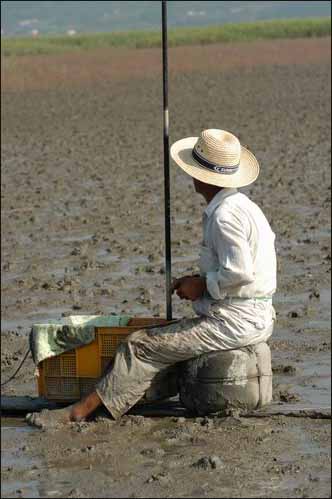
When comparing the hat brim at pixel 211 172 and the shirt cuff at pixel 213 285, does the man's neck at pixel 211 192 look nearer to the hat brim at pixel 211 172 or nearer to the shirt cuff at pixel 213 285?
the hat brim at pixel 211 172

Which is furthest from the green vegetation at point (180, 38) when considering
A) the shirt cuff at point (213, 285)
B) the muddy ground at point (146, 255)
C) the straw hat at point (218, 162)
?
the shirt cuff at point (213, 285)

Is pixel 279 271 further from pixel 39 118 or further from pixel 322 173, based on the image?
pixel 39 118

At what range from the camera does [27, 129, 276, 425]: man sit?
6.23 m

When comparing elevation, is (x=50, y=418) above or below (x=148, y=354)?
below

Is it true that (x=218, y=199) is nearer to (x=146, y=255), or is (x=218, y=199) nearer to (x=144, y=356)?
(x=144, y=356)

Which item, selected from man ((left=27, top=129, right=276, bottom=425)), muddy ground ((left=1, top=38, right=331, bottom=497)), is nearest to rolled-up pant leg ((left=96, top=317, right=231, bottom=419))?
man ((left=27, top=129, right=276, bottom=425))

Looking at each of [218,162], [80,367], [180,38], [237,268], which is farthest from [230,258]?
[180,38]

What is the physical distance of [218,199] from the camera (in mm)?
6387

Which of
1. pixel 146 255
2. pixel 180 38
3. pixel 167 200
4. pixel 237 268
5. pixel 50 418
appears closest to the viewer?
pixel 237 268

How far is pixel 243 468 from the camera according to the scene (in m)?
5.64

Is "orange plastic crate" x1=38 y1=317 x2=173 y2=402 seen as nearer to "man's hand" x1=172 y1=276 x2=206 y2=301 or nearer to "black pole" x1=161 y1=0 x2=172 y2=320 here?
"black pole" x1=161 y1=0 x2=172 y2=320

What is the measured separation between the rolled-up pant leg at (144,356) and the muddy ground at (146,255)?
0.13 m

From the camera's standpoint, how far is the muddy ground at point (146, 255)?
224 inches

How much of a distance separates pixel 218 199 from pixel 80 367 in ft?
3.85
